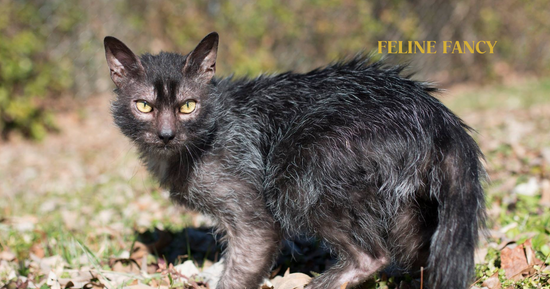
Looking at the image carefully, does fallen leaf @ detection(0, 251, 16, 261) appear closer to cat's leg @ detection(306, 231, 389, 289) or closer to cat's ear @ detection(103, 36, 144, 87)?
cat's ear @ detection(103, 36, 144, 87)

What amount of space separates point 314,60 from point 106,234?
685 cm

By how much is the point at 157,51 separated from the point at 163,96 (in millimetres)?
6439

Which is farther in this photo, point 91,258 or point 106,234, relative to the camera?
point 106,234

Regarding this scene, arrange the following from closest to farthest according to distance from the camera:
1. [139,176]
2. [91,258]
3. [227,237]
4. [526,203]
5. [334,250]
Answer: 1. [334,250]
2. [227,237]
3. [91,258]
4. [526,203]
5. [139,176]

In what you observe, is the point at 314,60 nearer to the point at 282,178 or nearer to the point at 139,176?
the point at 139,176

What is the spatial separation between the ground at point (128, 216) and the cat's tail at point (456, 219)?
Result: 460mm

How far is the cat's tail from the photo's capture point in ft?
7.75

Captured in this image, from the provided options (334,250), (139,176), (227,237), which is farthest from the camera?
(139,176)

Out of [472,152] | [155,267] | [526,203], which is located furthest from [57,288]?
[526,203]

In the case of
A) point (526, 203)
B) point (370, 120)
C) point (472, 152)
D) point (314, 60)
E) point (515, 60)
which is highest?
point (515, 60)

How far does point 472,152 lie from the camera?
2.62 metres

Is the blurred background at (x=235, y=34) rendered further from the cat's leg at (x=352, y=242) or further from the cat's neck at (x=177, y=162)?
the cat's leg at (x=352, y=242)

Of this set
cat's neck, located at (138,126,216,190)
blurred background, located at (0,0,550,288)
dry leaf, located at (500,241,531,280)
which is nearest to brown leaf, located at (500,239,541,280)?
dry leaf, located at (500,241,531,280)

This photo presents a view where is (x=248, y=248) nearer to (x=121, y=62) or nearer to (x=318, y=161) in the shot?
(x=318, y=161)
